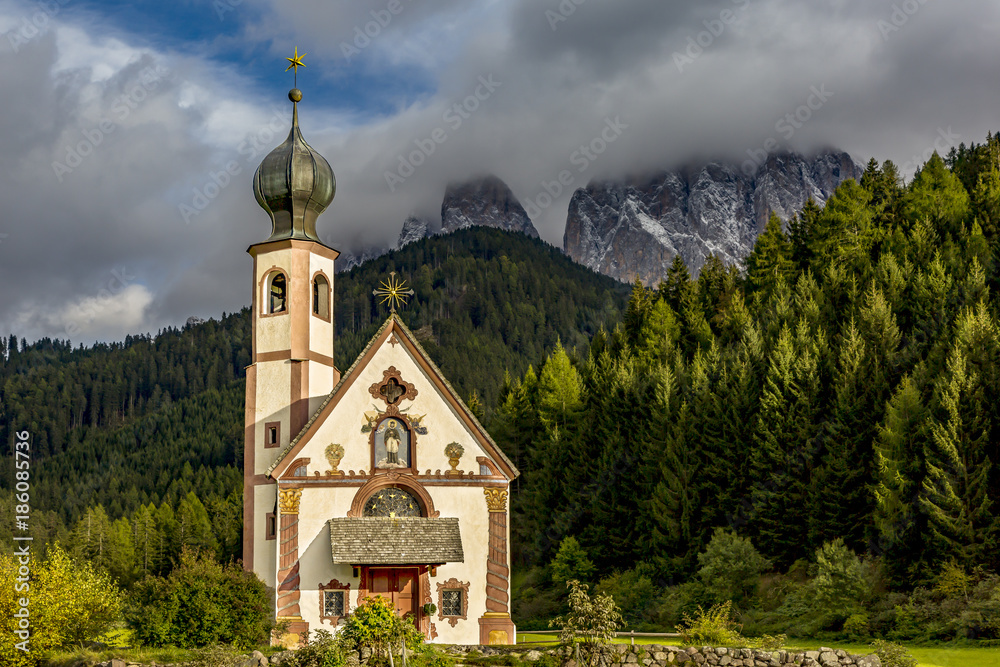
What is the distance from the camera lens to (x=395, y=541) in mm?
38344

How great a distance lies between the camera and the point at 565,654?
31.4m

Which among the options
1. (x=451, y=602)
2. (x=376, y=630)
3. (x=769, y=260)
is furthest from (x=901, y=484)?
(x=769, y=260)

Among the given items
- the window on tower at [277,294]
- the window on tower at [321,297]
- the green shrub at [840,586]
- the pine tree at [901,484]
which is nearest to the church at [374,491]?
the window on tower at [277,294]

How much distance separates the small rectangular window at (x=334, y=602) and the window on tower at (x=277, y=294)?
1202cm

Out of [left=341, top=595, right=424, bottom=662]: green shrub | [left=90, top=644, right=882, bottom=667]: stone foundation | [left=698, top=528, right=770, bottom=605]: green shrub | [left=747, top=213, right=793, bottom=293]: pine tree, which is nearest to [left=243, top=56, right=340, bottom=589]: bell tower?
[left=90, top=644, right=882, bottom=667]: stone foundation

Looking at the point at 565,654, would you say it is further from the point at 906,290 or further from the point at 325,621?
the point at 906,290

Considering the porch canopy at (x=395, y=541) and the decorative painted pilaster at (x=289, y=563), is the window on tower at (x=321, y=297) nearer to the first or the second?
the decorative painted pilaster at (x=289, y=563)

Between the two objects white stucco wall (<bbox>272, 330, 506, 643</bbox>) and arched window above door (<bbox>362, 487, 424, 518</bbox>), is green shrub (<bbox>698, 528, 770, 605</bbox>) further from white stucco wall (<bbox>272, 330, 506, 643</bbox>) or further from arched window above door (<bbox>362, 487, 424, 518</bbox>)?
arched window above door (<bbox>362, 487, 424, 518</bbox>)

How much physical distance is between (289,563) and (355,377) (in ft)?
23.9

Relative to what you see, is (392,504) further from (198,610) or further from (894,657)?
(894,657)

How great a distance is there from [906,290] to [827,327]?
4970 mm

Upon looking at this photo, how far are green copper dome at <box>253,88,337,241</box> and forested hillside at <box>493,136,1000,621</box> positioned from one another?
21690 mm

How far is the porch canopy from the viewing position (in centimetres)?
3772

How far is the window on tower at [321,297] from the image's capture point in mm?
44375
